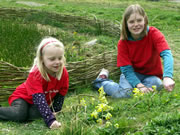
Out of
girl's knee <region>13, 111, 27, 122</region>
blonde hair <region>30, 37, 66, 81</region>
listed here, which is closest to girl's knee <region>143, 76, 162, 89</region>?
blonde hair <region>30, 37, 66, 81</region>

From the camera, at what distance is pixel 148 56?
4.15 meters

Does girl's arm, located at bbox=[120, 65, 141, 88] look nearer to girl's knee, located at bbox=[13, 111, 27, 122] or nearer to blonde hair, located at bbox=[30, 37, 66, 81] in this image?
blonde hair, located at bbox=[30, 37, 66, 81]

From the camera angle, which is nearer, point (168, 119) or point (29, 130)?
point (168, 119)

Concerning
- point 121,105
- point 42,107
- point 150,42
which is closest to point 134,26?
point 150,42

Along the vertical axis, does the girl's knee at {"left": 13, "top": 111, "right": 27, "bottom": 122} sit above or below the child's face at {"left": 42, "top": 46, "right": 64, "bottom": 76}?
below

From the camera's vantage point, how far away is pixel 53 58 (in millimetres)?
3111

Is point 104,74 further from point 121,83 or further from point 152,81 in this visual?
point 152,81

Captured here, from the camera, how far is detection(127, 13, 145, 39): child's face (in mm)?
3938

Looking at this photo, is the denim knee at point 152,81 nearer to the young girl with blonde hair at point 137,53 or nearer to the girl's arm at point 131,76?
the young girl with blonde hair at point 137,53

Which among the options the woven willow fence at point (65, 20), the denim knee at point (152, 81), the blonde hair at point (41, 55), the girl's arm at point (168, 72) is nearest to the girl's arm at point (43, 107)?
the blonde hair at point (41, 55)

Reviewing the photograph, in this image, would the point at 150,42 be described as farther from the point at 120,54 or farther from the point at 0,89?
the point at 0,89

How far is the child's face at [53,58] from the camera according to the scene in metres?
3.07

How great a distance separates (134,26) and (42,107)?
1.76m

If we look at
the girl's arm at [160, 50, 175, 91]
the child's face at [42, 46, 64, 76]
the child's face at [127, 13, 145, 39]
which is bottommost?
the girl's arm at [160, 50, 175, 91]
